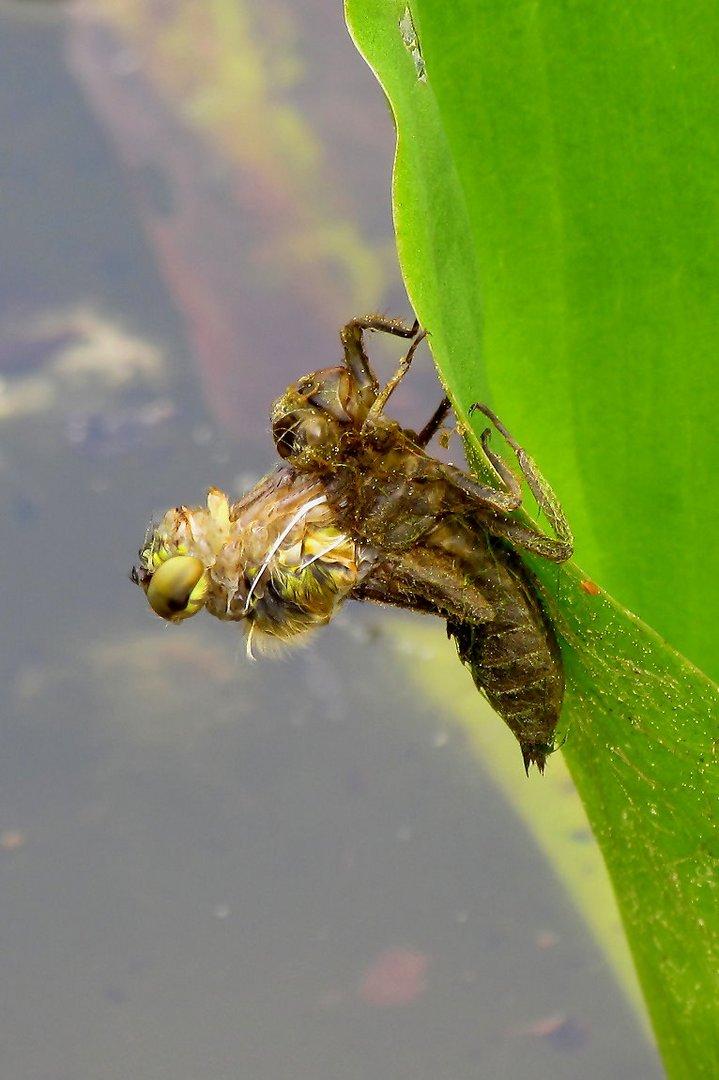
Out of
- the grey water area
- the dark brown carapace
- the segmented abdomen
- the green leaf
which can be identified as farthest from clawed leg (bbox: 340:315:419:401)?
the grey water area

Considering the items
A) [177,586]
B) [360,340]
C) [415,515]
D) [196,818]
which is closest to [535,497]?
[415,515]

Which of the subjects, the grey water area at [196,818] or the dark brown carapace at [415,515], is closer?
the dark brown carapace at [415,515]

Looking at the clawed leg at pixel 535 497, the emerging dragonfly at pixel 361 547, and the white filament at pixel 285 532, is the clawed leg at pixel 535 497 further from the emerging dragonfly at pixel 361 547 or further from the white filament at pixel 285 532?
the white filament at pixel 285 532

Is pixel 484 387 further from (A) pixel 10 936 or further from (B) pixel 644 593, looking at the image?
(A) pixel 10 936

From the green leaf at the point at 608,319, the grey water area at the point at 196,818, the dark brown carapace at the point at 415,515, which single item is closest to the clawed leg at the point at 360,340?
the dark brown carapace at the point at 415,515

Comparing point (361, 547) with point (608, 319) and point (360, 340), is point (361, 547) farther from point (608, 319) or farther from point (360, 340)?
point (608, 319)

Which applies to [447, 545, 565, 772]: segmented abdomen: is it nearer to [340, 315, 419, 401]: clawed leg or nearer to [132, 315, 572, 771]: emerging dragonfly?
[132, 315, 572, 771]: emerging dragonfly

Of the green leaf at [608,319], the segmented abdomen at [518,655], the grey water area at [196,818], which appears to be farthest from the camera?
the grey water area at [196,818]
